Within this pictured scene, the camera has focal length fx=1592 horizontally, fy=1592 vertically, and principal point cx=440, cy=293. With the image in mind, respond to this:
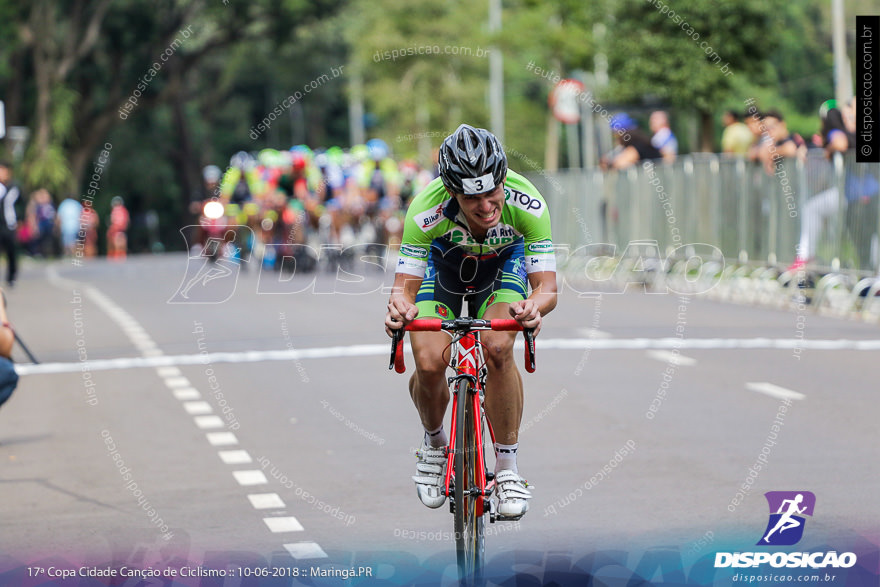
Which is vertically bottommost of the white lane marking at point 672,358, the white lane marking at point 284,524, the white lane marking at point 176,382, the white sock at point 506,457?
the white lane marking at point 176,382

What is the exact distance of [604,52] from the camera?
3359cm

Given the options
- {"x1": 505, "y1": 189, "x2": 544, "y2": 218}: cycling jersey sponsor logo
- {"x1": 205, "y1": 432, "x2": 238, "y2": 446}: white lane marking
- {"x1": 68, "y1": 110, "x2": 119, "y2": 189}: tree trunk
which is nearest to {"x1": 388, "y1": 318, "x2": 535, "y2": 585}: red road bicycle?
{"x1": 505, "y1": 189, "x2": 544, "y2": 218}: cycling jersey sponsor logo

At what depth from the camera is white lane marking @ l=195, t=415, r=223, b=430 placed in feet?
35.3

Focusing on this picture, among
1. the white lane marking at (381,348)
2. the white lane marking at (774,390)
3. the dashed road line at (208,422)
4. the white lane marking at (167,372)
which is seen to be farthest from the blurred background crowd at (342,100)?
the dashed road line at (208,422)

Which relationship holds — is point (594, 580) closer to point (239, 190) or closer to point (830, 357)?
point (830, 357)

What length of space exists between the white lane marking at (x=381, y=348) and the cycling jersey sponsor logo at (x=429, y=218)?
26.6 ft

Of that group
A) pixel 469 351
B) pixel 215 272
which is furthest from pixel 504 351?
pixel 215 272

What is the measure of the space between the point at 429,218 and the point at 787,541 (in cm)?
206

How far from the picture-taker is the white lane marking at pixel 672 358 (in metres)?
13.7

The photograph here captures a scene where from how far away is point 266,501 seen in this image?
8.00 metres

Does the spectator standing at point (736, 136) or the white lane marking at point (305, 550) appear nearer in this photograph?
Answer: the white lane marking at point (305, 550)

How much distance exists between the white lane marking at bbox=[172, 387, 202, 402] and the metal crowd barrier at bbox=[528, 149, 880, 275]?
7.99m

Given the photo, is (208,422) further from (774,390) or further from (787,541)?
(787,541)

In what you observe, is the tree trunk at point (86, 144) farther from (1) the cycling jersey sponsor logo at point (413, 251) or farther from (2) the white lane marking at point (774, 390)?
(1) the cycling jersey sponsor logo at point (413, 251)
